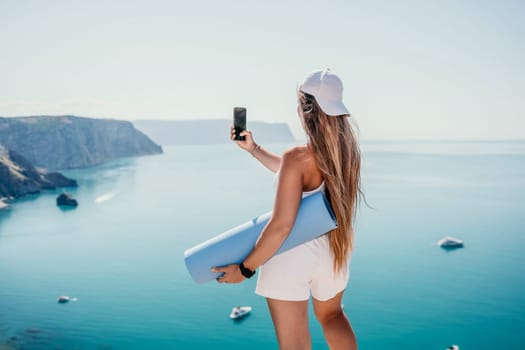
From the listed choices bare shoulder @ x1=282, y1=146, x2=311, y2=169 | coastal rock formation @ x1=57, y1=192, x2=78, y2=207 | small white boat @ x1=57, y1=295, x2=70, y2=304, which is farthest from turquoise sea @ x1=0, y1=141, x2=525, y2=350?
bare shoulder @ x1=282, y1=146, x2=311, y2=169

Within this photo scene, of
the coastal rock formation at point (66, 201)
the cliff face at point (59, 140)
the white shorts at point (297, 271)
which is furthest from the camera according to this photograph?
the cliff face at point (59, 140)

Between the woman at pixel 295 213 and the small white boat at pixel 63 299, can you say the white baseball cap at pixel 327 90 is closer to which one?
the woman at pixel 295 213

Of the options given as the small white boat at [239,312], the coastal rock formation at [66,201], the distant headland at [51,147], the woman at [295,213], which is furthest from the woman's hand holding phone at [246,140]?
the distant headland at [51,147]

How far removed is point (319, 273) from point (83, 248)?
147ft

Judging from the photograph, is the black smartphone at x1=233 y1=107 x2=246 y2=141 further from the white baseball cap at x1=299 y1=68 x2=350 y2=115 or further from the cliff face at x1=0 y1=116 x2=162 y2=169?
the cliff face at x1=0 y1=116 x2=162 y2=169

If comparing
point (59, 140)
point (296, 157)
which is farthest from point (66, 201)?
point (296, 157)

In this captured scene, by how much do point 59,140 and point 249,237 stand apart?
372 feet

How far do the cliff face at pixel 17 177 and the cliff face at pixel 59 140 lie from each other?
2368 centimetres

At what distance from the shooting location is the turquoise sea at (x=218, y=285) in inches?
997

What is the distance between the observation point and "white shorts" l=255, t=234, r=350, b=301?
1.99m

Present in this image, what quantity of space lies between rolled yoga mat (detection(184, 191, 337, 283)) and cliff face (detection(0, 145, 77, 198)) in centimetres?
6972

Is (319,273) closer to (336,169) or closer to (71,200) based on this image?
(336,169)

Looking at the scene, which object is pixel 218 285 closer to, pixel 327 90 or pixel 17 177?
pixel 327 90

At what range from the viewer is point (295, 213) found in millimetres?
1913
